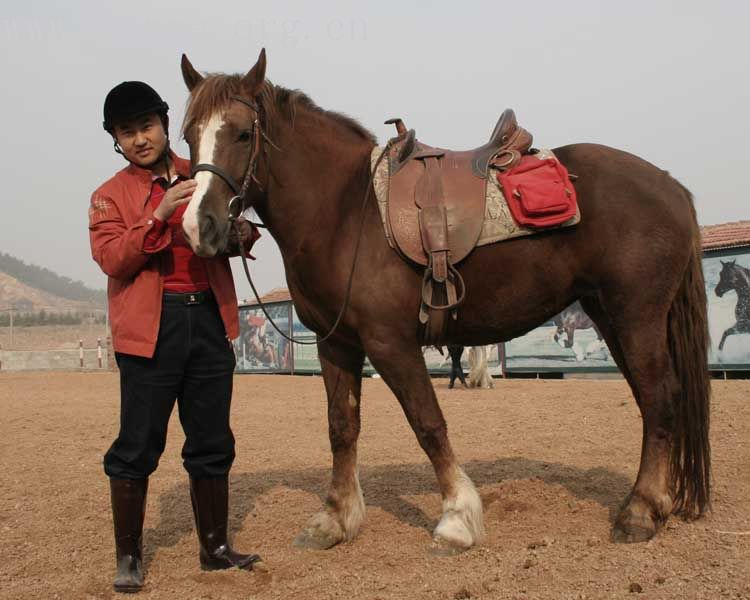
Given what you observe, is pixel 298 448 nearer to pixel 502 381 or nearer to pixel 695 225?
pixel 695 225

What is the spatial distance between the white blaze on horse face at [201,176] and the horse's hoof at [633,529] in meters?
2.52

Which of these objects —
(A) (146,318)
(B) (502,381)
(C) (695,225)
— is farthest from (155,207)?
(B) (502,381)

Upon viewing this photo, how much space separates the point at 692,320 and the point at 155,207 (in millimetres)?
2918

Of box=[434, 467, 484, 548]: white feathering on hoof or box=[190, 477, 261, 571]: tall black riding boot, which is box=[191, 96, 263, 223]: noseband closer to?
box=[190, 477, 261, 571]: tall black riding boot

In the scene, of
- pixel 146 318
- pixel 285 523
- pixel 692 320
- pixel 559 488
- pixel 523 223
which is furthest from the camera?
pixel 559 488

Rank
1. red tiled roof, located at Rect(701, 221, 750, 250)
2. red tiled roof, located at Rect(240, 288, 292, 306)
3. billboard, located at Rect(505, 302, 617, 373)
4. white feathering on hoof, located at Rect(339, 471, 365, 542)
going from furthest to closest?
red tiled roof, located at Rect(240, 288, 292, 306) → billboard, located at Rect(505, 302, 617, 373) → red tiled roof, located at Rect(701, 221, 750, 250) → white feathering on hoof, located at Rect(339, 471, 365, 542)

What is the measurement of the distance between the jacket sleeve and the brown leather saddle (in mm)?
1182

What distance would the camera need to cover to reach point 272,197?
3.82 m

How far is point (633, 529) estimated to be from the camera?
12.2ft

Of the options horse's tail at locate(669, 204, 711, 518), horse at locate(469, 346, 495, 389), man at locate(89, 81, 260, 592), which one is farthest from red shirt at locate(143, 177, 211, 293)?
horse at locate(469, 346, 495, 389)

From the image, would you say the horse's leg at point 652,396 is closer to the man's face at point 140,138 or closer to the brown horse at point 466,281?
the brown horse at point 466,281

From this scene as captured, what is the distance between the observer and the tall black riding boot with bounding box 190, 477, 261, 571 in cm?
369

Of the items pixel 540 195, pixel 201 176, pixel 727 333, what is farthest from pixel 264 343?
pixel 201 176

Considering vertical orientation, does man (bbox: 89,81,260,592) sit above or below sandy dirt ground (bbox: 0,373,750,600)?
above
